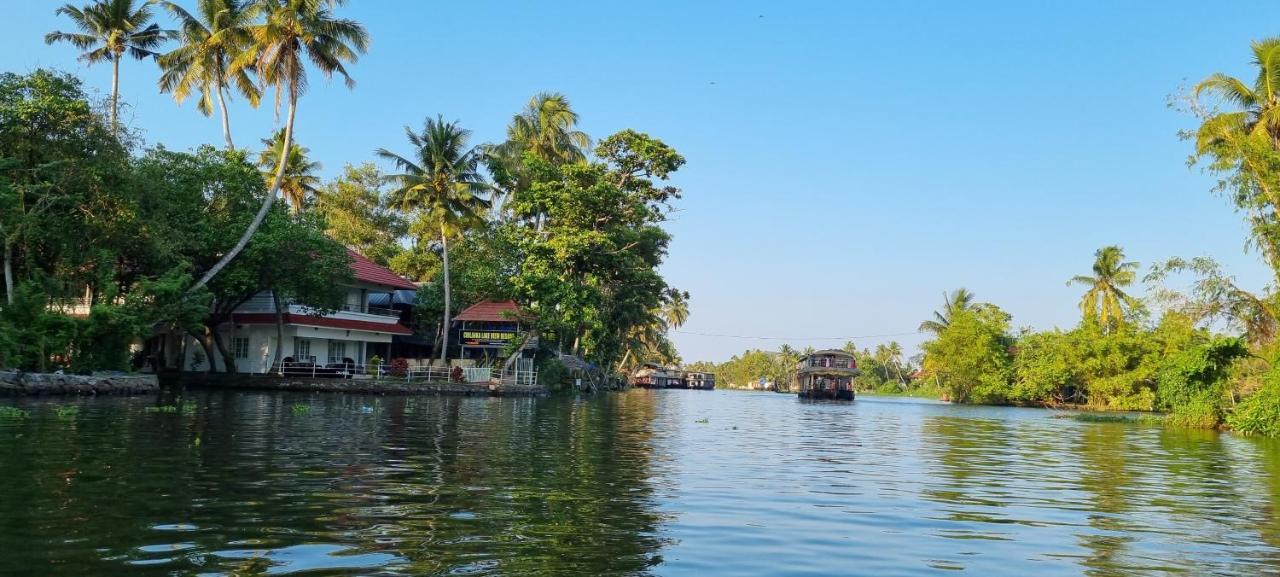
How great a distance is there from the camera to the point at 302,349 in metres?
44.2

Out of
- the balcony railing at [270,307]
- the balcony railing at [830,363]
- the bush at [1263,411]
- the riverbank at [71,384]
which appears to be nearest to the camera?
the riverbank at [71,384]

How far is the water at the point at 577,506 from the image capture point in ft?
22.5

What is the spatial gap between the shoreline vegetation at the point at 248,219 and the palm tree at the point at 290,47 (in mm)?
81

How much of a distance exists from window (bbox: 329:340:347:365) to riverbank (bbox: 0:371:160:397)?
14.5 meters

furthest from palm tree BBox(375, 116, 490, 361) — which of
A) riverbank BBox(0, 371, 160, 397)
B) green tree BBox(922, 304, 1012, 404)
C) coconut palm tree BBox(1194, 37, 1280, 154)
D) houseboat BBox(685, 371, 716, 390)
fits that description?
houseboat BBox(685, 371, 716, 390)

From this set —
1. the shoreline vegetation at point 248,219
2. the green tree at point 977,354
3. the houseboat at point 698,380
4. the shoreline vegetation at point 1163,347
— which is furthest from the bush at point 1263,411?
the houseboat at point 698,380

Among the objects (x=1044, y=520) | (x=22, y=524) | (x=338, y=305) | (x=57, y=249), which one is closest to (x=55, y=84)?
(x=57, y=249)

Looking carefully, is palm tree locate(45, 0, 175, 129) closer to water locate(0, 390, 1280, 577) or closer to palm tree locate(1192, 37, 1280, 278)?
water locate(0, 390, 1280, 577)

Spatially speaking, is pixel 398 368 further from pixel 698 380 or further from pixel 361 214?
pixel 698 380

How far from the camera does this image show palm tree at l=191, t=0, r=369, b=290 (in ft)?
114

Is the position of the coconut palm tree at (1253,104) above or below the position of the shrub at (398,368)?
above

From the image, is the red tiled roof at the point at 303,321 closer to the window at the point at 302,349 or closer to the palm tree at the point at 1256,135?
the window at the point at 302,349

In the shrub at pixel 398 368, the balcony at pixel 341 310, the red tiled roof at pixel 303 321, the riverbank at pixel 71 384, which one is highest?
the balcony at pixel 341 310

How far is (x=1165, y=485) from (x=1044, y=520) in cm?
540
